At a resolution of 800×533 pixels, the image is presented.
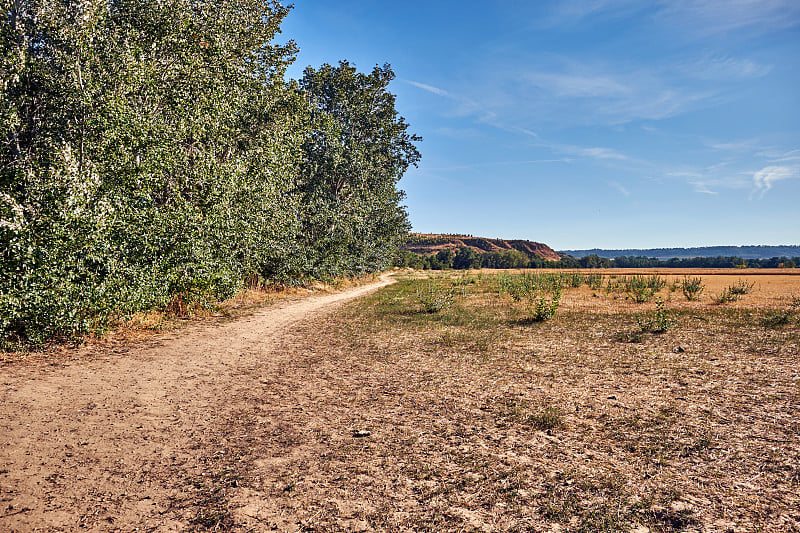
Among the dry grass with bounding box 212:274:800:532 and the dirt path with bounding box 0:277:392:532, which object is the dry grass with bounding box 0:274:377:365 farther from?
the dry grass with bounding box 212:274:800:532

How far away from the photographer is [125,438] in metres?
5.03

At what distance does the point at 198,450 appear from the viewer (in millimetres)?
4762

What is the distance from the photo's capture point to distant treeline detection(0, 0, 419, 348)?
8.04 m

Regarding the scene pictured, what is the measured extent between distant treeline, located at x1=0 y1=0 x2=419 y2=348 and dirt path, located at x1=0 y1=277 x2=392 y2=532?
5.86ft

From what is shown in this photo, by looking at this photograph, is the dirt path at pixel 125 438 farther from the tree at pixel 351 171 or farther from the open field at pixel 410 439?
the tree at pixel 351 171

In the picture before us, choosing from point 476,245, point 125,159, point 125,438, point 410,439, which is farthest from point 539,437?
point 476,245

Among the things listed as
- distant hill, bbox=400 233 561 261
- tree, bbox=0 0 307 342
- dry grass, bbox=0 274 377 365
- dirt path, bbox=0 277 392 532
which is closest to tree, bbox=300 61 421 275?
dry grass, bbox=0 274 377 365

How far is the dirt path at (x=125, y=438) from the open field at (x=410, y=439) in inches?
1.0

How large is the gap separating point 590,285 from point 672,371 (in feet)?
74.2

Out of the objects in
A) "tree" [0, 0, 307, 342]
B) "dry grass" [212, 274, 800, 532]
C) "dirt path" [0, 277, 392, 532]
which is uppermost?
"tree" [0, 0, 307, 342]

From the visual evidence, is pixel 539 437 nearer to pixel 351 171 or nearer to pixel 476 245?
pixel 351 171

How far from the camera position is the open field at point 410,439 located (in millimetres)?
3482

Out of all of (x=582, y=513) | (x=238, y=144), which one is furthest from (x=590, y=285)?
(x=582, y=513)

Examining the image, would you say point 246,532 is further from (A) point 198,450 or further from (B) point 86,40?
(B) point 86,40
